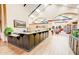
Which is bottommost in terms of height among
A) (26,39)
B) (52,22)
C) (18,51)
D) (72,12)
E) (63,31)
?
(18,51)

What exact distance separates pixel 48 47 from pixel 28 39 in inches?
17.5

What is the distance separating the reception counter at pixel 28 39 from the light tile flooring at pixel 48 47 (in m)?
0.07

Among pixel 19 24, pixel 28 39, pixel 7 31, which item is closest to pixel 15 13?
pixel 19 24

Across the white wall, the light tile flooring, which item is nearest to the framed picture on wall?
the white wall

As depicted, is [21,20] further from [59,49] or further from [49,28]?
[59,49]

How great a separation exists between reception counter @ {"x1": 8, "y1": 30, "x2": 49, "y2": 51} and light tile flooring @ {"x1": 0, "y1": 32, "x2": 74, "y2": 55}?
0.07 metres

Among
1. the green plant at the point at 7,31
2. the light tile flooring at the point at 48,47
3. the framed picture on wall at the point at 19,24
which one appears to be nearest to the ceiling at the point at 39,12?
the framed picture on wall at the point at 19,24

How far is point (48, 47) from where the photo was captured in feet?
8.32

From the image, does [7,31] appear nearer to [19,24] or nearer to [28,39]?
[19,24]

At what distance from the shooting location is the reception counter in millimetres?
2529

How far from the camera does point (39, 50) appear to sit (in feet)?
8.29

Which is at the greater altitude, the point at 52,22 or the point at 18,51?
the point at 52,22

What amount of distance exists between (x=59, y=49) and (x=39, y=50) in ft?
1.34
